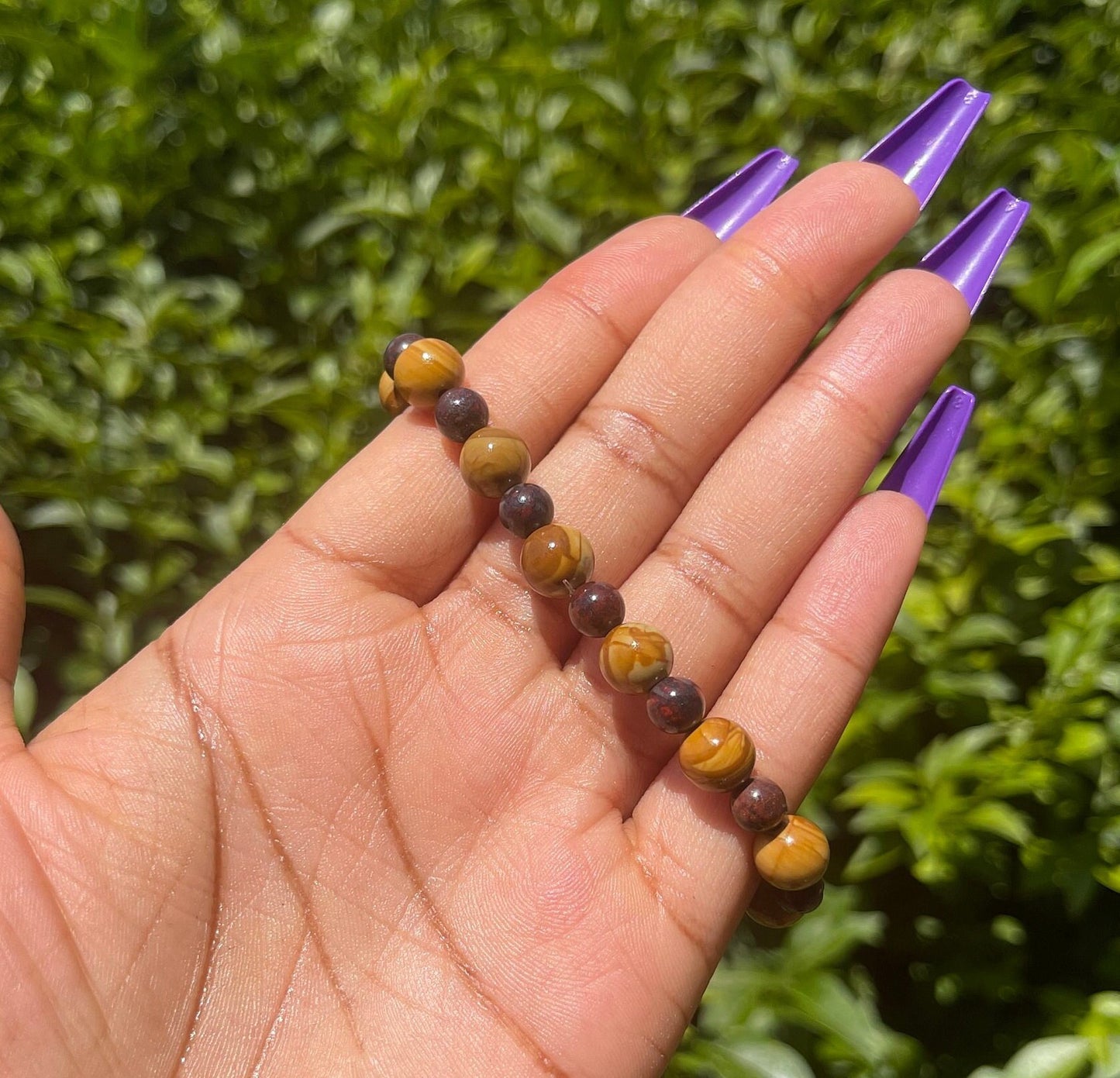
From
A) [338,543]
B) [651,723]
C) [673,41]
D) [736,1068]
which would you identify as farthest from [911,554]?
[673,41]

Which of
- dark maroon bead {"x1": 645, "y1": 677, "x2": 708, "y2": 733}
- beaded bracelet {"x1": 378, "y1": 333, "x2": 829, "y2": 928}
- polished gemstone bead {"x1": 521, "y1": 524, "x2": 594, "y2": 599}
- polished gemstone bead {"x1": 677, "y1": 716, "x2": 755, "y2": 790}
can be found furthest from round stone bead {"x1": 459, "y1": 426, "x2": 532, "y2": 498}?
polished gemstone bead {"x1": 677, "y1": 716, "x2": 755, "y2": 790}

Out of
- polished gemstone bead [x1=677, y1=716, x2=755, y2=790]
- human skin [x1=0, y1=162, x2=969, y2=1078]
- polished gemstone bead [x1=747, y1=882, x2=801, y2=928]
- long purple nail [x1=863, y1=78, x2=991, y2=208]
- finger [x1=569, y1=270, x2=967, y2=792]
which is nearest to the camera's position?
human skin [x1=0, y1=162, x2=969, y2=1078]

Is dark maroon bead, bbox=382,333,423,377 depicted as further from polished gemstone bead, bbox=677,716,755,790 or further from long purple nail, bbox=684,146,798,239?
polished gemstone bead, bbox=677,716,755,790

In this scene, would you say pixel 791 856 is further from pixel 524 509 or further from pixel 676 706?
pixel 524 509

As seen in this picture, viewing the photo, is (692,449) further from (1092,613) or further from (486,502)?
(1092,613)

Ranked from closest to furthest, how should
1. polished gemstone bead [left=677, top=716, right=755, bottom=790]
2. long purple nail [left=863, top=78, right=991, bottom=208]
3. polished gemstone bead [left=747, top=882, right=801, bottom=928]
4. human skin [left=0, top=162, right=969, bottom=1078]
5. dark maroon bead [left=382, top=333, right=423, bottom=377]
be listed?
1. human skin [left=0, top=162, right=969, bottom=1078]
2. polished gemstone bead [left=677, top=716, right=755, bottom=790]
3. polished gemstone bead [left=747, top=882, right=801, bottom=928]
4. dark maroon bead [left=382, top=333, right=423, bottom=377]
5. long purple nail [left=863, top=78, right=991, bottom=208]

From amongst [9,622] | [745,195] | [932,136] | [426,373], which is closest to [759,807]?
[426,373]

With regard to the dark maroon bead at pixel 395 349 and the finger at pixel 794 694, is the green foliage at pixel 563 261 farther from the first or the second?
the dark maroon bead at pixel 395 349
